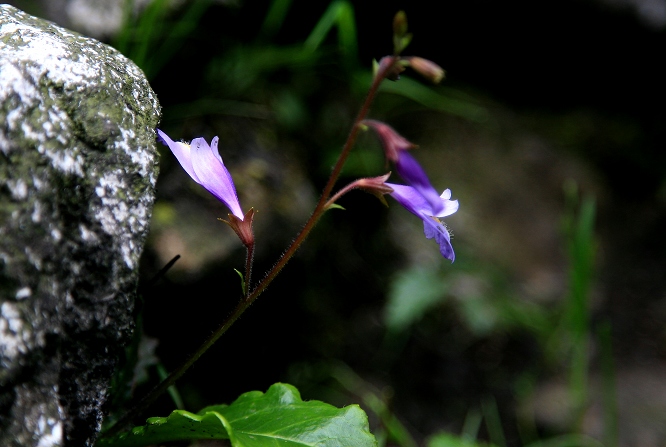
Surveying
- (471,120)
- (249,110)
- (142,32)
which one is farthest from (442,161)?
(142,32)

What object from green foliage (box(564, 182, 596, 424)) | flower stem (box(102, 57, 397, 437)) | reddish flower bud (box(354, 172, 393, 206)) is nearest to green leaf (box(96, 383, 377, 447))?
flower stem (box(102, 57, 397, 437))

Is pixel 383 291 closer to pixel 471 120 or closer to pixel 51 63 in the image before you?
pixel 471 120

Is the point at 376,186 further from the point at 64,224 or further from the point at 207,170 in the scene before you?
the point at 64,224

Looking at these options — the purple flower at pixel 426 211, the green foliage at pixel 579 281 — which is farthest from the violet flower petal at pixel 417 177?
the green foliage at pixel 579 281

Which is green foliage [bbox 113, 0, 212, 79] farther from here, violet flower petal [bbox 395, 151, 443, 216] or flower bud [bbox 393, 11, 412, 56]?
violet flower petal [bbox 395, 151, 443, 216]

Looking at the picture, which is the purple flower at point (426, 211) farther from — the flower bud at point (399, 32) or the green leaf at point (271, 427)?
the green leaf at point (271, 427)

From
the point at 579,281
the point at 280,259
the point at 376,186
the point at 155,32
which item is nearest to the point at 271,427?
the point at 280,259

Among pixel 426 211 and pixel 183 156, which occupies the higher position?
pixel 426 211
